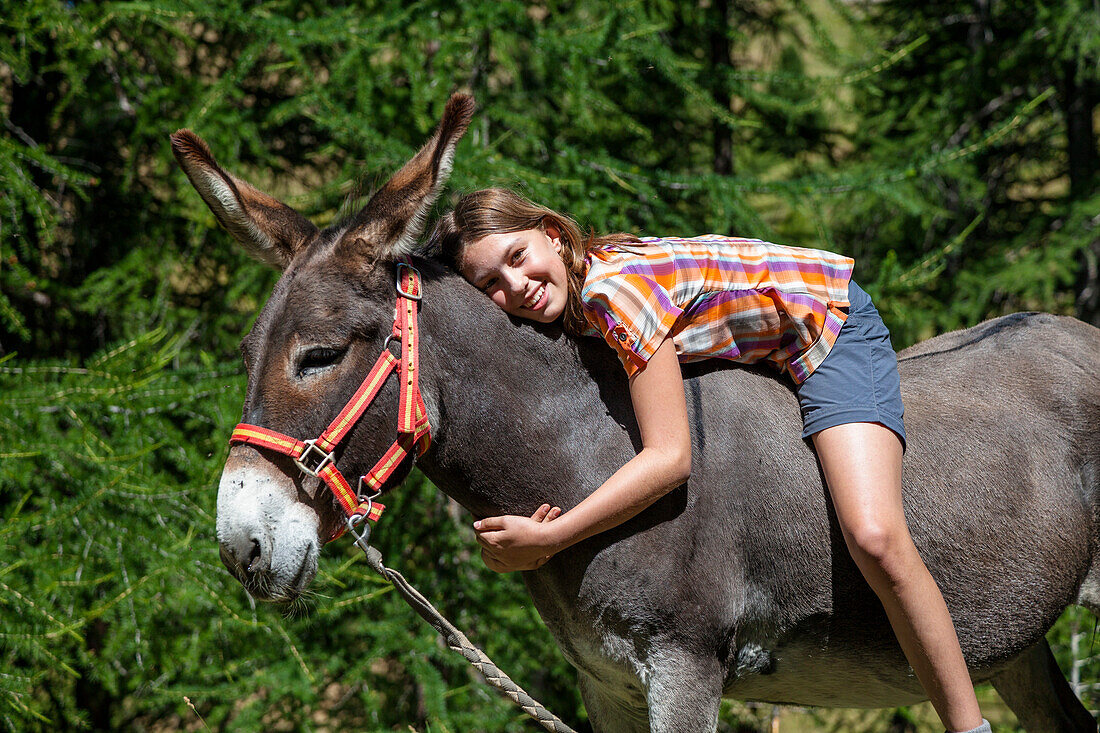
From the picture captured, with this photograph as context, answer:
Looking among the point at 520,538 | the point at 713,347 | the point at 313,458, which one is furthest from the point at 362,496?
the point at 713,347

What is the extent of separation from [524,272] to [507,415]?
15.9 inches

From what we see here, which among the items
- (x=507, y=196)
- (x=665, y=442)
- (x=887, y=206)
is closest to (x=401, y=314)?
(x=507, y=196)

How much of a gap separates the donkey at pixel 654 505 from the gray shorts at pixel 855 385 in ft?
0.42

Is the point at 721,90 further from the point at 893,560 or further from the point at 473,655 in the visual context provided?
the point at 473,655

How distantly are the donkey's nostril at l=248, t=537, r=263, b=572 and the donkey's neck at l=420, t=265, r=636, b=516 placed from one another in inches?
20.2

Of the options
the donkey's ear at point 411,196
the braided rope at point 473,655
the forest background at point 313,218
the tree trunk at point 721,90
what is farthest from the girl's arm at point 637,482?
the tree trunk at point 721,90

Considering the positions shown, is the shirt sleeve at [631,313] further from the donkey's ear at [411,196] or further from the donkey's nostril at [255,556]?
the donkey's nostril at [255,556]

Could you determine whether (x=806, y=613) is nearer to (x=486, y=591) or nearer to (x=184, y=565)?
(x=486, y=591)

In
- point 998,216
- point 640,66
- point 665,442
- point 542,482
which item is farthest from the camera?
point 998,216

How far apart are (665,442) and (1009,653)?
4.66ft

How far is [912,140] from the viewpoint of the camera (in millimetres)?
5777

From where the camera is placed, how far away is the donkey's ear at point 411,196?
1995mm

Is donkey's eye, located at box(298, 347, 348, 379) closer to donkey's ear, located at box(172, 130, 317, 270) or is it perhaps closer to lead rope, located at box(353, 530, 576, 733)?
donkey's ear, located at box(172, 130, 317, 270)

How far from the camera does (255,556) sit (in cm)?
188
